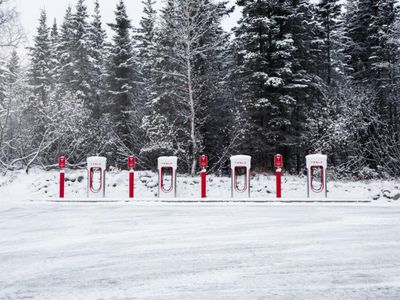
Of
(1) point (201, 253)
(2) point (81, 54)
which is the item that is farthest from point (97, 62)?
(1) point (201, 253)

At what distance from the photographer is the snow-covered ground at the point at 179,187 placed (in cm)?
1499

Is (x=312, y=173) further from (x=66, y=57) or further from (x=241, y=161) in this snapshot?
(x=66, y=57)

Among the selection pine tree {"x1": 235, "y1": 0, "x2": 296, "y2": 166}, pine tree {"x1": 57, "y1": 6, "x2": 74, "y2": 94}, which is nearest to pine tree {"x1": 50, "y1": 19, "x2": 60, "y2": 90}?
pine tree {"x1": 57, "y1": 6, "x2": 74, "y2": 94}

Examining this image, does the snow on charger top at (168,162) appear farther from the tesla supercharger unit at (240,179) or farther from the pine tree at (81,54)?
the pine tree at (81,54)

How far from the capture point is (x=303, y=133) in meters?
22.7

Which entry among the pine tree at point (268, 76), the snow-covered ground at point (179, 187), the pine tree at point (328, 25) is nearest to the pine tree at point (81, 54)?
the pine tree at point (268, 76)

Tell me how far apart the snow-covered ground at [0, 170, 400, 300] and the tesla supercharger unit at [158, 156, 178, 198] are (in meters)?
3.43

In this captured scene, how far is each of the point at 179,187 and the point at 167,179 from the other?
2.24 feet

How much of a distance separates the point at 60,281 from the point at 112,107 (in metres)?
29.1

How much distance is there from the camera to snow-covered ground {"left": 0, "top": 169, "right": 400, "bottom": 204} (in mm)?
14992

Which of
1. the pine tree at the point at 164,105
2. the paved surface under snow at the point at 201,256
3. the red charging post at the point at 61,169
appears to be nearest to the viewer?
the paved surface under snow at the point at 201,256

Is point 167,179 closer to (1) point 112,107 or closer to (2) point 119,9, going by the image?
(1) point 112,107

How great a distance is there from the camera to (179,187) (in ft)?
52.3

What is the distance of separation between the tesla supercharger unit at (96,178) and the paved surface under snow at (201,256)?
5.03 m
